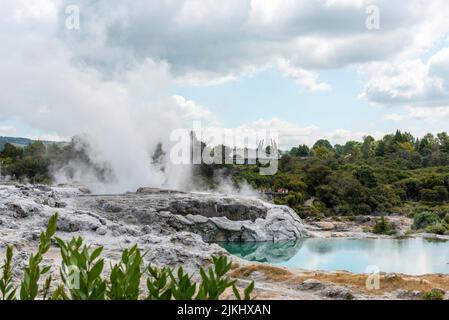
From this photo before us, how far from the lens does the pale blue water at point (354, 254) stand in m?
17.2

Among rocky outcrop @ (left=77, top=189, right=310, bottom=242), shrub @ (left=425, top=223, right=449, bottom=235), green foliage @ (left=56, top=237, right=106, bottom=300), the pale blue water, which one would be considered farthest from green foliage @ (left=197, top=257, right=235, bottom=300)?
shrub @ (left=425, top=223, right=449, bottom=235)

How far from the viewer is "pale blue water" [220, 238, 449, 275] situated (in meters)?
17.2

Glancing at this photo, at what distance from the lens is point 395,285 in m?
11.0

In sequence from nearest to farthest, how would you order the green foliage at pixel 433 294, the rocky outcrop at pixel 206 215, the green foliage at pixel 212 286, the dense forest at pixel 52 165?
the green foliage at pixel 212 286, the green foliage at pixel 433 294, the rocky outcrop at pixel 206 215, the dense forest at pixel 52 165

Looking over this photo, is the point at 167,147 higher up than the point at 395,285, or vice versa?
the point at 167,147

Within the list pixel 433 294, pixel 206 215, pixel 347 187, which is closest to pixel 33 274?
pixel 433 294

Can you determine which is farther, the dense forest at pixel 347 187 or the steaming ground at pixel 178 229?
the dense forest at pixel 347 187

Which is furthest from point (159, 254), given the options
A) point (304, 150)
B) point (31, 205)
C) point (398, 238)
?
point (304, 150)

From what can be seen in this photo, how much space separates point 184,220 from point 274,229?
431 centimetres

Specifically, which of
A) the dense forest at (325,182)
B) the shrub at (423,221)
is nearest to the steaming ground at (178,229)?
the shrub at (423,221)

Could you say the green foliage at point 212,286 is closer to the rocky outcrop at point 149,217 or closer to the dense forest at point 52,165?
the rocky outcrop at point 149,217
